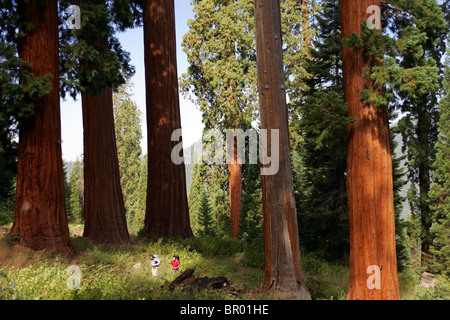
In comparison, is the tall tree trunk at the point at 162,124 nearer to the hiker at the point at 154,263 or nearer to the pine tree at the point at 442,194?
the hiker at the point at 154,263

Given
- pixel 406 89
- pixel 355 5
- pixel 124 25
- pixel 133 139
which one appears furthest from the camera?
pixel 133 139

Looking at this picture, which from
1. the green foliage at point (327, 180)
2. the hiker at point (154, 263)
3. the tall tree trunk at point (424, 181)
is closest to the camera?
the hiker at point (154, 263)

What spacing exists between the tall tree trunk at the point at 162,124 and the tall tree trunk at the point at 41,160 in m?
4.16

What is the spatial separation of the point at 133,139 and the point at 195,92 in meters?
19.8

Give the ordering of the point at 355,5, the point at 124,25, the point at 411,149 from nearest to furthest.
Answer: the point at 355,5 < the point at 124,25 < the point at 411,149

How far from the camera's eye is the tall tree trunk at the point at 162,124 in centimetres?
1283

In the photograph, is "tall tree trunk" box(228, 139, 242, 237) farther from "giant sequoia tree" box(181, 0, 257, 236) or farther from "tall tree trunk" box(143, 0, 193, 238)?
"tall tree trunk" box(143, 0, 193, 238)

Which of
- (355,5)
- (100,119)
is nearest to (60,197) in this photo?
(100,119)

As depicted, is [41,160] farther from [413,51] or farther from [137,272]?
[413,51]

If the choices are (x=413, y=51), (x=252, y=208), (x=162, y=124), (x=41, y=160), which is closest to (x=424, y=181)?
(x=252, y=208)

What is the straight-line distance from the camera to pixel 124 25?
14.4 meters

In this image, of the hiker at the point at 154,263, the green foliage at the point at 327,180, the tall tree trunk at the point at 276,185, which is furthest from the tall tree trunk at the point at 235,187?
the tall tree trunk at the point at 276,185

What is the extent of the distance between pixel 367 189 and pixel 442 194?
41.3 ft
